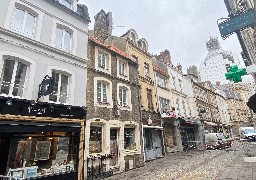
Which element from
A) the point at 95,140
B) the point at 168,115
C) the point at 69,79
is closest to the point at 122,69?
the point at 69,79

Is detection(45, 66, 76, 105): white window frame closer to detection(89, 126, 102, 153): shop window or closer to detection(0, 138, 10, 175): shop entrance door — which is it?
detection(89, 126, 102, 153): shop window

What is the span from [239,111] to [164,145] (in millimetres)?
45976

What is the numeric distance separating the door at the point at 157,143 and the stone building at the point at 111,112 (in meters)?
3.59

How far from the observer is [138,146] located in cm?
1576

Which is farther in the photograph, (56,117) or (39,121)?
(56,117)

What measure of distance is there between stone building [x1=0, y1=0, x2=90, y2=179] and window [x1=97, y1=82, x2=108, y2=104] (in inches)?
66.1

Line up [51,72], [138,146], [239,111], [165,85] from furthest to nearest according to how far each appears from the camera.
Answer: [239,111] → [165,85] → [138,146] → [51,72]

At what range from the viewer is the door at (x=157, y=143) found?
→ 19.2 m

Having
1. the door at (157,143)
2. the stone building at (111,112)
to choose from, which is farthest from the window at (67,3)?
the door at (157,143)

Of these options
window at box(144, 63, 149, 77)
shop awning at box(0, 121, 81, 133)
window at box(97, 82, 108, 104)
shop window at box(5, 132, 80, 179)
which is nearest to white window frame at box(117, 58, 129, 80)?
window at box(97, 82, 108, 104)

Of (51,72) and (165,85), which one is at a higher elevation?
(165,85)

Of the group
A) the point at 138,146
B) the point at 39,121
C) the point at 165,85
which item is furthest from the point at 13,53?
the point at 165,85

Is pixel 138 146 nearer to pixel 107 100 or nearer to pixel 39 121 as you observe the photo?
pixel 107 100

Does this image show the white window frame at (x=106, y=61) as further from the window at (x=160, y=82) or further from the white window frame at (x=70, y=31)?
the window at (x=160, y=82)
